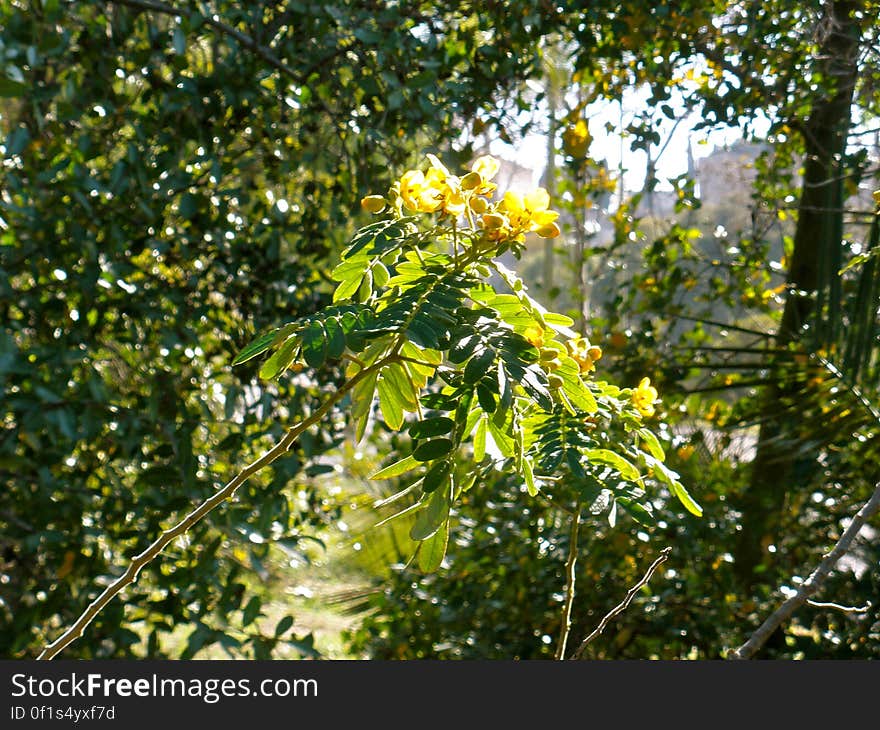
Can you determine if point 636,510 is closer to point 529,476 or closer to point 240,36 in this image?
point 529,476

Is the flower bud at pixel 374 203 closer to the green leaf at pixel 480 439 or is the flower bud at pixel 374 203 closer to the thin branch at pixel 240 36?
the green leaf at pixel 480 439

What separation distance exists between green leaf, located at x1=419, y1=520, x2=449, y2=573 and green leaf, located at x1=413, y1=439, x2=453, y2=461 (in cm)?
6

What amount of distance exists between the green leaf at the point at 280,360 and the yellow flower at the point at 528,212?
0.69ft

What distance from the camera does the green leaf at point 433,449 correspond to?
0.84m

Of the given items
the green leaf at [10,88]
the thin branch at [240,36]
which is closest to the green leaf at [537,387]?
the green leaf at [10,88]

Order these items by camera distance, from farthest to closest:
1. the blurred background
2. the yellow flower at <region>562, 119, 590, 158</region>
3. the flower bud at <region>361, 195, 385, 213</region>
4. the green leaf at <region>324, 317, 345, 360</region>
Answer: the yellow flower at <region>562, 119, 590, 158</region>
the blurred background
the flower bud at <region>361, 195, 385, 213</region>
the green leaf at <region>324, 317, 345, 360</region>

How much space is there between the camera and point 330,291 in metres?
2.33

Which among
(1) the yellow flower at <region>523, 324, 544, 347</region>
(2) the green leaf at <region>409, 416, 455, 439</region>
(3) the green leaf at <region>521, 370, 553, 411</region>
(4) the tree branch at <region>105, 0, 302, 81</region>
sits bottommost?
(2) the green leaf at <region>409, 416, 455, 439</region>

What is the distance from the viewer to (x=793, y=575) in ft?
8.31

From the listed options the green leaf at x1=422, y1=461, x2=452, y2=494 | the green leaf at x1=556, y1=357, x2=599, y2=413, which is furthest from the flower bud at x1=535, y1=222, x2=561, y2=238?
the green leaf at x1=422, y1=461, x2=452, y2=494

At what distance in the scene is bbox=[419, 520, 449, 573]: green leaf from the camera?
82 centimetres

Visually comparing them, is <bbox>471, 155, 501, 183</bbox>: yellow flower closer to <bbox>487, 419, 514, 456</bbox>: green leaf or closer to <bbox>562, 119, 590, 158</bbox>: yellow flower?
<bbox>487, 419, 514, 456</bbox>: green leaf

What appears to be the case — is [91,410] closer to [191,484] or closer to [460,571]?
[191,484]

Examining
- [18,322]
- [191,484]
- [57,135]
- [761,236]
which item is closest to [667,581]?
[761,236]
